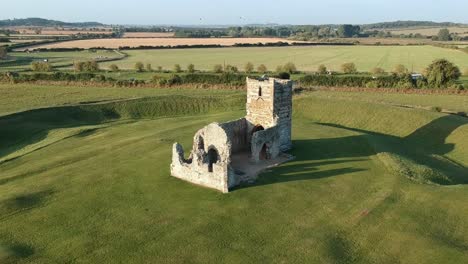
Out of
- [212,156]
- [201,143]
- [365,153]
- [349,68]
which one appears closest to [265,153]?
[212,156]

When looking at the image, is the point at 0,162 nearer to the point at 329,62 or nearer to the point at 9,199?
the point at 9,199

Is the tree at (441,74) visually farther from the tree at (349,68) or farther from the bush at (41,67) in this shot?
the bush at (41,67)

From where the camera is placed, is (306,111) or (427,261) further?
(306,111)

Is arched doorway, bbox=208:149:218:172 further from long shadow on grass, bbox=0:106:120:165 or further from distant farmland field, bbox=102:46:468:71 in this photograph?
distant farmland field, bbox=102:46:468:71

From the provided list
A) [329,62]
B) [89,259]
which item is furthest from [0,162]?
[329,62]

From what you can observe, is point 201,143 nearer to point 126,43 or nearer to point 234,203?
Answer: point 234,203

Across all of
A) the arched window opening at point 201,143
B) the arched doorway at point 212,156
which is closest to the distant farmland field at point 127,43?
the arched window opening at point 201,143
